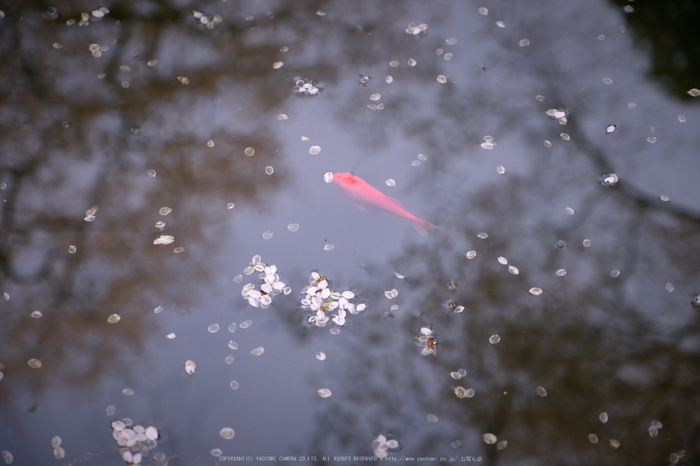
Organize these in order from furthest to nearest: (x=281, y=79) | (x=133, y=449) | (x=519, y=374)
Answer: (x=281, y=79), (x=519, y=374), (x=133, y=449)

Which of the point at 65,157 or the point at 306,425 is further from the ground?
the point at 65,157

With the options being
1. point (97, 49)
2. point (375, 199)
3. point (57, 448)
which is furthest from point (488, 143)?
point (57, 448)

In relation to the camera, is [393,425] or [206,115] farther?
[206,115]

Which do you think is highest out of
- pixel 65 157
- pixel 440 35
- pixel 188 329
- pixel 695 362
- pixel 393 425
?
pixel 440 35

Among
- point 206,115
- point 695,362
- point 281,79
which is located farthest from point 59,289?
point 695,362

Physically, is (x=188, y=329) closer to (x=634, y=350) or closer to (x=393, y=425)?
(x=393, y=425)

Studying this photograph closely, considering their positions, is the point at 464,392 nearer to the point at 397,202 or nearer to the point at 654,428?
the point at 654,428

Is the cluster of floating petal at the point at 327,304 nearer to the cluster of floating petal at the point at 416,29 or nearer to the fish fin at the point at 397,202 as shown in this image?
the fish fin at the point at 397,202
